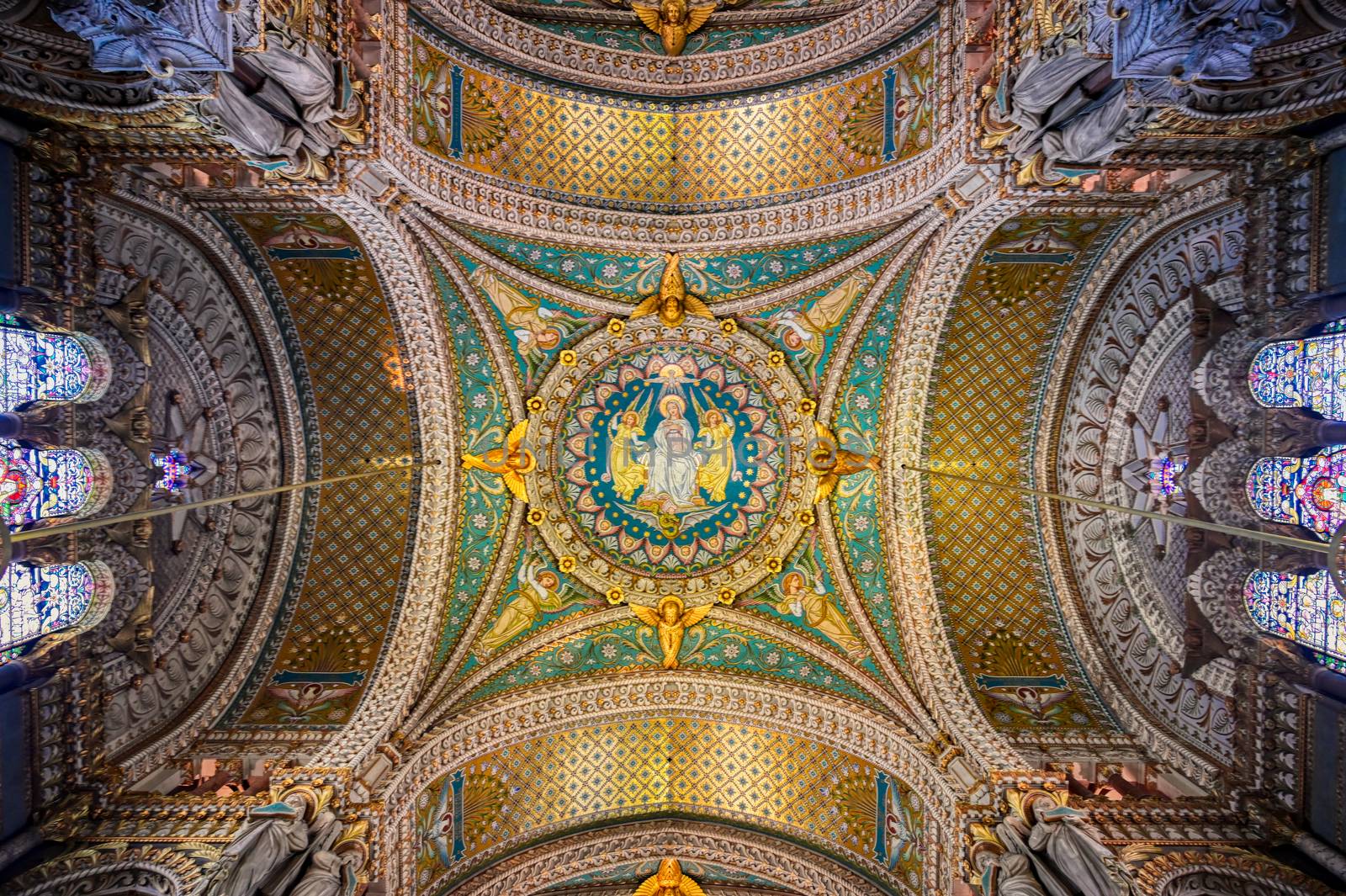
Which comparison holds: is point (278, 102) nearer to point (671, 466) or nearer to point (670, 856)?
point (671, 466)

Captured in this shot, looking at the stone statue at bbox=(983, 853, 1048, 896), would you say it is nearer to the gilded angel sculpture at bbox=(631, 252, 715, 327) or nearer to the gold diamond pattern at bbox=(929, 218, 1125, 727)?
the gold diamond pattern at bbox=(929, 218, 1125, 727)

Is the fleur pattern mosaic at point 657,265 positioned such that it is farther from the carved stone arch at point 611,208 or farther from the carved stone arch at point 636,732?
the carved stone arch at point 636,732

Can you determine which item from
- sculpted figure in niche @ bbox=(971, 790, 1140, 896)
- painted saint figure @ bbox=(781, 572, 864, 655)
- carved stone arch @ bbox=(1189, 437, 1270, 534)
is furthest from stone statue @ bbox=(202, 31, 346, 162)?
carved stone arch @ bbox=(1189, 437, 1270, 534)

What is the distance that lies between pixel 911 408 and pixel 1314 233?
4.96 m

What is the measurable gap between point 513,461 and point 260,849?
595 centimetres

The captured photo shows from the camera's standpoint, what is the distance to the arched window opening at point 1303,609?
721 cm

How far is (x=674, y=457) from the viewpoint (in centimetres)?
1149

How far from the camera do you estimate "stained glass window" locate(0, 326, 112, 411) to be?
22.8ft

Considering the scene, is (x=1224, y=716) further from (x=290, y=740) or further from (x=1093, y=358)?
(x=290, y=740)

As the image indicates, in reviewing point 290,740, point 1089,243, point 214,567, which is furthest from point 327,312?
point 1089,243

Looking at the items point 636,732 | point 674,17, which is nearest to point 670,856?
point 636,732

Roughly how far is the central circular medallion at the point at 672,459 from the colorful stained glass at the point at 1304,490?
19.0 ft

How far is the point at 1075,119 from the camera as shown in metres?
6.57

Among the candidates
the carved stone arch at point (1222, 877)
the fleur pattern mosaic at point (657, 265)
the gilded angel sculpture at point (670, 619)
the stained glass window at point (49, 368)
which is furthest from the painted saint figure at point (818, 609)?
the stained glass window at point (49, 368)
